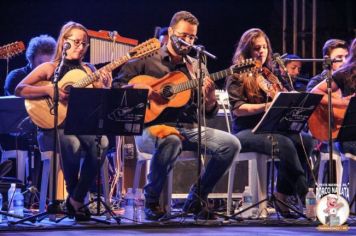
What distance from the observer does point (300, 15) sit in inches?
404

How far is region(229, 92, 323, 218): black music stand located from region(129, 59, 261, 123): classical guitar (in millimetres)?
561

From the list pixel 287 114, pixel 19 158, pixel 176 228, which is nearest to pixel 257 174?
pixel 287 114

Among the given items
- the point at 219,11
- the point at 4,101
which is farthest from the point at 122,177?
the point at 219,11

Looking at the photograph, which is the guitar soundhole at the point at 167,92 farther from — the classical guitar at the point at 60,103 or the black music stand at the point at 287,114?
the black music stand at the point at 287,114

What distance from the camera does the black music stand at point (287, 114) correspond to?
5.77 meters

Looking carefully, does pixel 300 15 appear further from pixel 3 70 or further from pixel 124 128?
pixel 124 128

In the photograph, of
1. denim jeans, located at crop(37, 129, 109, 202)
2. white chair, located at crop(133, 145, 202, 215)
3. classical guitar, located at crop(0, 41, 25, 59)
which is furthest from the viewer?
classical guitar, located at crop(0, 41, 25, 59)

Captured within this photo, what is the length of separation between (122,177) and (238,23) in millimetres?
3349

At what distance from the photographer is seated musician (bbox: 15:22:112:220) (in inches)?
240

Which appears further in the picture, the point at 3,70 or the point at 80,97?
the point at 3,70

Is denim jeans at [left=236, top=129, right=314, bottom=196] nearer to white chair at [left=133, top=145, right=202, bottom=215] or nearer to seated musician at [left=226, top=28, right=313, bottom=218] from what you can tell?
seated musician at [left=226, top=28, right=313, bottom=218]

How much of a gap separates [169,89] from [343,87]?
166 centimetres

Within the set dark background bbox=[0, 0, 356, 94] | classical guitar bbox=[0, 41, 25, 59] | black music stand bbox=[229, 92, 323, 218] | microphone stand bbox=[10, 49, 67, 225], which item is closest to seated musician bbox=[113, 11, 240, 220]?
black music stand bbox=[229, 92, 323, 218]

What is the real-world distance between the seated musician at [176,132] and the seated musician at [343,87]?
100cm
